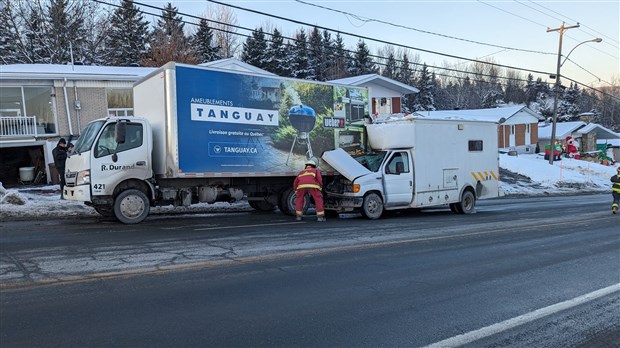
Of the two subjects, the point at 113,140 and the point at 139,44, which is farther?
the point at 139,44

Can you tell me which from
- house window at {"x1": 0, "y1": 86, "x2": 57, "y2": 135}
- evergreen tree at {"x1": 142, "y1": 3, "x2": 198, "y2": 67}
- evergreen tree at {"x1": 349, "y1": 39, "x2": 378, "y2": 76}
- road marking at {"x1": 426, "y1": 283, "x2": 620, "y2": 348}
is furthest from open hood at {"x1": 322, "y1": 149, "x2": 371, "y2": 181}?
evergreen tree at {"x1": 349, "y1": 39, "x2": 378, "y2": 76}

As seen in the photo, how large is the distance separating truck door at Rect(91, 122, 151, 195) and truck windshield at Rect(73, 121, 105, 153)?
0.49 feet

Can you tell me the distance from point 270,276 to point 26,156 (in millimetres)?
22413

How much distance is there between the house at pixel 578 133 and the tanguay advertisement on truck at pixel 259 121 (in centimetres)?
5663

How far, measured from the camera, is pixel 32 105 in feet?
74.0

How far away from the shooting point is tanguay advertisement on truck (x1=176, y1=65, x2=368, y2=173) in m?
11.3

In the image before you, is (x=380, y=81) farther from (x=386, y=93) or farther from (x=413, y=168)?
(x=413, y=168)

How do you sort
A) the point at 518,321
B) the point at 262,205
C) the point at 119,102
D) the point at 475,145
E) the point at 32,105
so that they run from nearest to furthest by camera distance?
the point at 518,321, the point at 262,205, the point at 475,145, the point at 32,105, the point at 119,102

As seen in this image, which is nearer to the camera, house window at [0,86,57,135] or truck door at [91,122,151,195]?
truck door at [91,122,151,195]

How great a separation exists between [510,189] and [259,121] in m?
20.3

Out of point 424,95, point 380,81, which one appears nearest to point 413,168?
point 380,81

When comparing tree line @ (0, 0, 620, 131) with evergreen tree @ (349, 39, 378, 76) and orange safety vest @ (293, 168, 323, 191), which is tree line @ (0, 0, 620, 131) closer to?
evergreen tree @ (349, 39, 378, 76)

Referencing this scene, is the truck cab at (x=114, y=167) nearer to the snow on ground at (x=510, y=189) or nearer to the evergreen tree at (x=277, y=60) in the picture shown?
the snow on ground at (x=510, y=189)

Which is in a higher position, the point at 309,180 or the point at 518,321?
the point at 309,180
